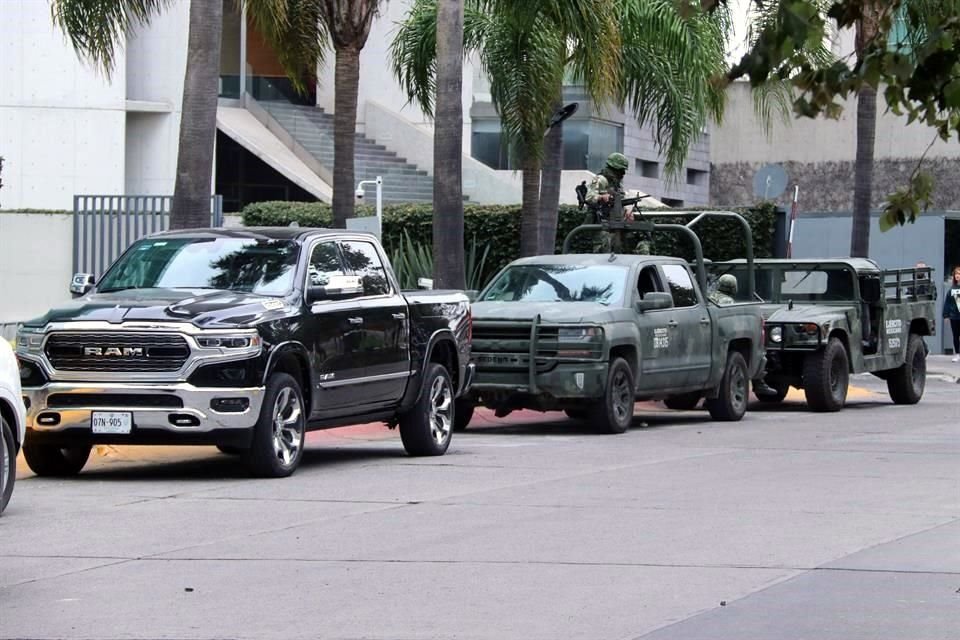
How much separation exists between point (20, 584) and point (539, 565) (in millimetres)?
Answer: 2684

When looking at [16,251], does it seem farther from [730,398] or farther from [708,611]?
[708,611]

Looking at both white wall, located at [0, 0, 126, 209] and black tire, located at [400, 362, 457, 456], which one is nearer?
black tire, located at [400, 362, 457, 456]

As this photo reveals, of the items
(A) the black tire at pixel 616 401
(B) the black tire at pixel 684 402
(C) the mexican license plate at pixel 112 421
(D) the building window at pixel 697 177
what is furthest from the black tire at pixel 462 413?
(D) the building window at pixel 697 177

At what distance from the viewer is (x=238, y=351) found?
41.0 ft

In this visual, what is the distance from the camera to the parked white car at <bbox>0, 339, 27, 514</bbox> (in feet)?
35.2

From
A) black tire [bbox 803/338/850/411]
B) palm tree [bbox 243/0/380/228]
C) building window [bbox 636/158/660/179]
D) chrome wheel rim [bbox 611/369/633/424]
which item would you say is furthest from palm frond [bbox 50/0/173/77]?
building window [bbox 636/158/660/179]

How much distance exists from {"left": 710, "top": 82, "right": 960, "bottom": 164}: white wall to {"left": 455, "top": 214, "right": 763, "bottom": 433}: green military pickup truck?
31.8m

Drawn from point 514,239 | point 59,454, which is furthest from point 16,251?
point 59,454

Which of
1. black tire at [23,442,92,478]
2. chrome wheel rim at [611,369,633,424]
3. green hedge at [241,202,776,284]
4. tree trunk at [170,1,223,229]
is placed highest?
tree trunk at [170,1,223,229]

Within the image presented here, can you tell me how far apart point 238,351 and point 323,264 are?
6.12 ft

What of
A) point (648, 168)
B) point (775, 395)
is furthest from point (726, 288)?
point (648, 168)

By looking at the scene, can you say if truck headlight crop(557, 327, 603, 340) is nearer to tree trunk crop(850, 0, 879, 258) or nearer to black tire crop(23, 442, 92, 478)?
black tire crop(23, 442, 92, 478)

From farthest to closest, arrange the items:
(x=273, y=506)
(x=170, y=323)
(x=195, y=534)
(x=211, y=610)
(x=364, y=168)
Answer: (x=364, y=168), (x=170, y=323), (x=273, y=506), (x=195, y=534), (x=211, y=610)

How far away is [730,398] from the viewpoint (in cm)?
2019
